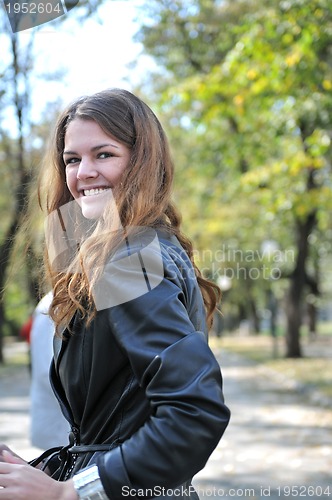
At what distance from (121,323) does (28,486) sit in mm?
364

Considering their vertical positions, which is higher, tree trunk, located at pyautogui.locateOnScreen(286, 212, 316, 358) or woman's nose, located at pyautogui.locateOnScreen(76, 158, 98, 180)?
woman's nose, located at pyautogui.locateOnScreen(76, 158, 98, 180)

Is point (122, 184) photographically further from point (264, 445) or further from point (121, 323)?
point (264, 445)

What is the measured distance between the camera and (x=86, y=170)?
1.91 metres

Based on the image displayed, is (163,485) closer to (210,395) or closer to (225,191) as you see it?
(210,395)

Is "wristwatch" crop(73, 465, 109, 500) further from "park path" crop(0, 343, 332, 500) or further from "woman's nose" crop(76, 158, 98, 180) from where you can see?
"park path" crop(0, 343, 332, 500)

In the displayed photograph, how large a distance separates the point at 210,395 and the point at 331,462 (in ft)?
25.0

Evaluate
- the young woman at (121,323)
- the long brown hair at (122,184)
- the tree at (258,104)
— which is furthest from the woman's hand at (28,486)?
the tree at (258,104)

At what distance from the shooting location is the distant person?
485cm

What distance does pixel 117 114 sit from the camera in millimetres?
1924

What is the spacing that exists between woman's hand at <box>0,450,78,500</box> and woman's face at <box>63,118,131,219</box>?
62 cm

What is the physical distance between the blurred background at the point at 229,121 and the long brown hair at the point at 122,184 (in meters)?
0.29

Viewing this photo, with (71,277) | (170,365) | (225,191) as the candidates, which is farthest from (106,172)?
(225,191)

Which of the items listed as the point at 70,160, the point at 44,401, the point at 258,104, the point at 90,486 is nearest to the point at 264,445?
the point at 44,401

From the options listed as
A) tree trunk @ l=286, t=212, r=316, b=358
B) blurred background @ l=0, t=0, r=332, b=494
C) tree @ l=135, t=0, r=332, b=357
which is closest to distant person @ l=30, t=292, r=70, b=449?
blurred background @ l=0, t=0, r=332, b=494
